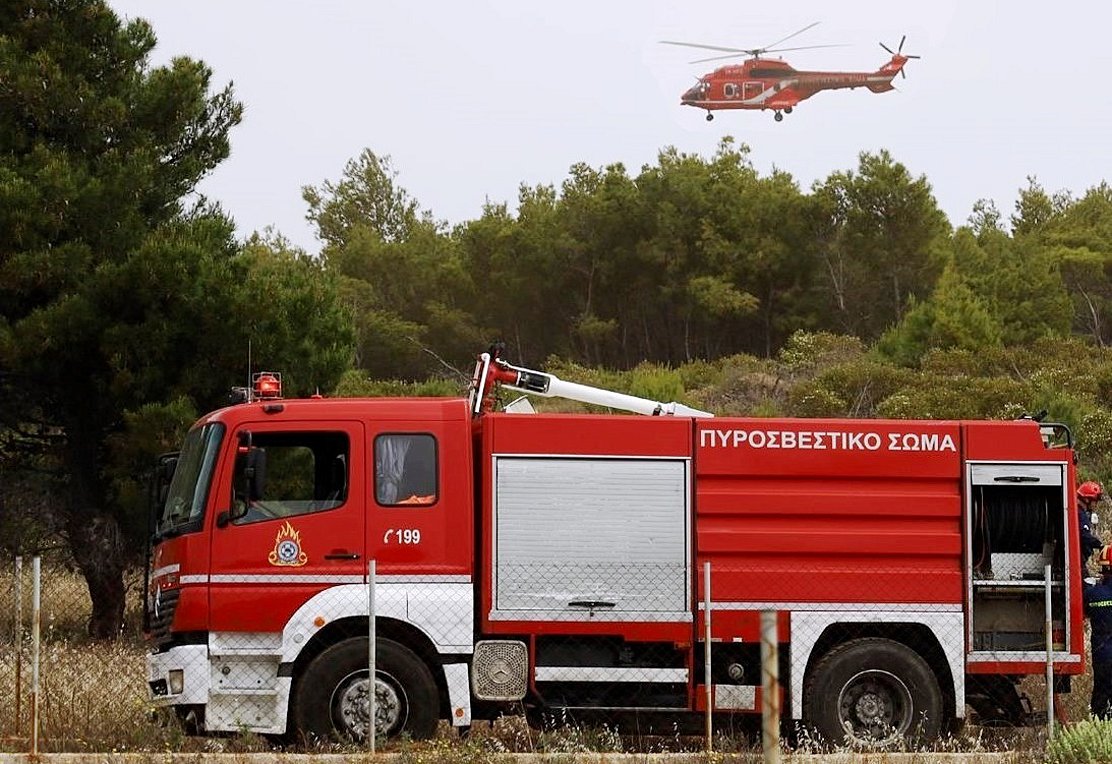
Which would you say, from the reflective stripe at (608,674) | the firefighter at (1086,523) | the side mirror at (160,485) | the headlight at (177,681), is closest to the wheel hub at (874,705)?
the reflective stripe at (608,674)

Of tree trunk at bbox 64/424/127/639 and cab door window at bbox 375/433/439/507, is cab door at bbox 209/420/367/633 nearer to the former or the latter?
cab door window at bbox 375/433/439/507

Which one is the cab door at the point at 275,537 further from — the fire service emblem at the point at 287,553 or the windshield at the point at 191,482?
the windshield at the point at 191,482

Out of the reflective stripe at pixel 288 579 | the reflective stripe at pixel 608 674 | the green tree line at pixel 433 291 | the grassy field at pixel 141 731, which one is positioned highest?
the green tree line at pixel 433 291

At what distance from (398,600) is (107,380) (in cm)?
911

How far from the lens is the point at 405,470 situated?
11.2 m

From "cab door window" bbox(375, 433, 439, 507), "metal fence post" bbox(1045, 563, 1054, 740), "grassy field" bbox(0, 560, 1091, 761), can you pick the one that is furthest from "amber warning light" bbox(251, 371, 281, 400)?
"metal fence post" bbox(1045, 563, 1054, 740)

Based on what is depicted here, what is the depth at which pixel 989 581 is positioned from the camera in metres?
11.7

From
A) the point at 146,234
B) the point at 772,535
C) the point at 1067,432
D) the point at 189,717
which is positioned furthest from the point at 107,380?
the point at 1067,432

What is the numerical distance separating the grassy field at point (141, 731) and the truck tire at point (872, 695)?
36cm

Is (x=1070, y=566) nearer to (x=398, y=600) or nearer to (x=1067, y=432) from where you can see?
(x=1067, y=432)

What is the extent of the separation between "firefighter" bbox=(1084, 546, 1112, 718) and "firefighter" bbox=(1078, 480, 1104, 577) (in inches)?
6.8

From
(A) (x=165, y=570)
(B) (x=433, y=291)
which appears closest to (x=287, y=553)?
(A) (x=165, y=570)

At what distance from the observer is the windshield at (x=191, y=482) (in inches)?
439

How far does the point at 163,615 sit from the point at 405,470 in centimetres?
195
